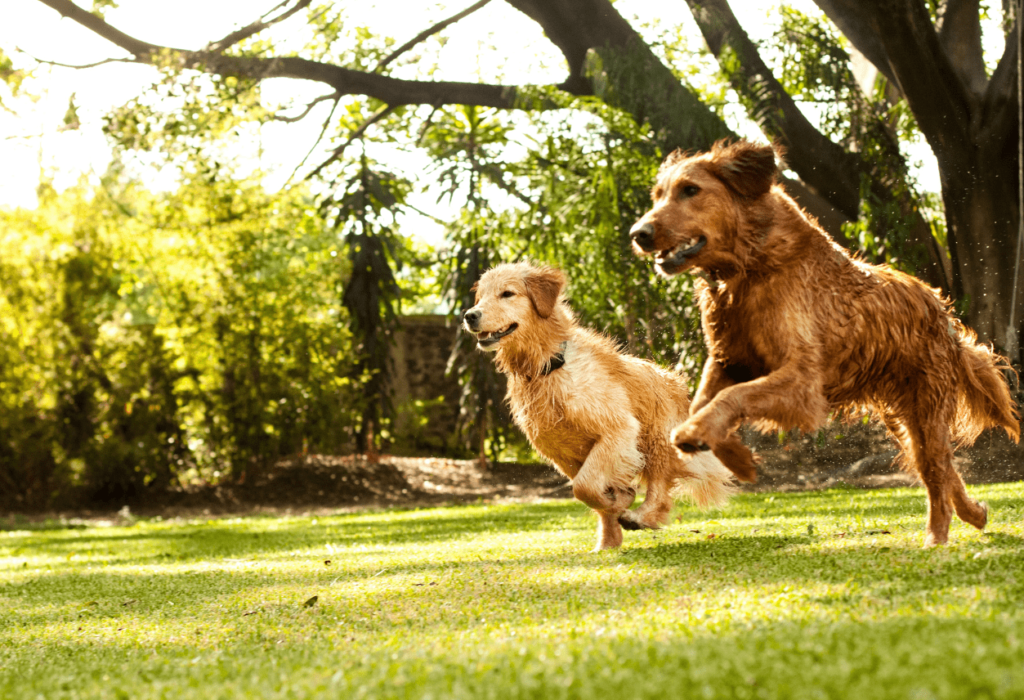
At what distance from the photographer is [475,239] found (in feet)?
52.9

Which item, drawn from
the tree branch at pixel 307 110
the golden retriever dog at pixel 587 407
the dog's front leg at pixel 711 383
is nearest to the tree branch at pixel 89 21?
the tree branch at pixel 307 110

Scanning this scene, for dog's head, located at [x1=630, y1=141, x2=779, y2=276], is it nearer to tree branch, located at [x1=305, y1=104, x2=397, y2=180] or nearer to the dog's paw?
the dog's paw

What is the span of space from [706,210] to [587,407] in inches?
69.2

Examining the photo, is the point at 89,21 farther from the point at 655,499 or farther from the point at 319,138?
the point at 655,499

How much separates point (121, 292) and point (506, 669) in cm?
1678

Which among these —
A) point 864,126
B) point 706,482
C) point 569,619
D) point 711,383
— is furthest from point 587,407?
point 864,126

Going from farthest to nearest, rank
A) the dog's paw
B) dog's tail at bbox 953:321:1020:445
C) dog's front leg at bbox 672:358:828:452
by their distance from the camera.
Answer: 1. the dog's paw
2. dog's tail at bbox 953:321:1020:445
3. dog's front leg at bbox 672:358:828:452

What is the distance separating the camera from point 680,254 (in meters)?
4.14

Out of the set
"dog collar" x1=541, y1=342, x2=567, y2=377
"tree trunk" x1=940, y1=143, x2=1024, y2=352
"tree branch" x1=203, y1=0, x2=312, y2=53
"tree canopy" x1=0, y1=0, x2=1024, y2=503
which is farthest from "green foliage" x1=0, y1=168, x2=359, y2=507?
"dog collar" x1=541, y1=342, x2=567, y2=377

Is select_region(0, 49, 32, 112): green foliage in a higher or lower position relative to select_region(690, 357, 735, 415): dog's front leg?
higher

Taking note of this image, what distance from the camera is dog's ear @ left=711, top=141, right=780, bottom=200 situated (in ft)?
14.0

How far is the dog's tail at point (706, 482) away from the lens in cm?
578

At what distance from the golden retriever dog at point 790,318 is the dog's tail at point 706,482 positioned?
134 cm

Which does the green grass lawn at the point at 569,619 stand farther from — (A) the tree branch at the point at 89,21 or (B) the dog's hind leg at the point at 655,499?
(A) the tree branch at the point at 89,21
